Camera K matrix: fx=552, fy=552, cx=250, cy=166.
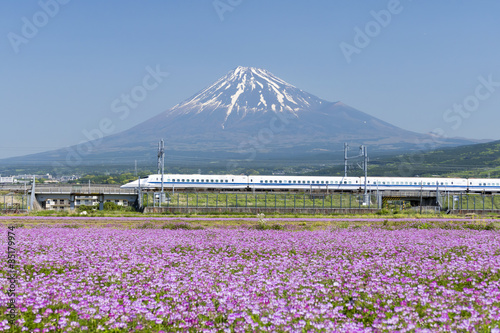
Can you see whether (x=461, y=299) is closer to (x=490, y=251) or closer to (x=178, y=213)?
(x=490, y=251)

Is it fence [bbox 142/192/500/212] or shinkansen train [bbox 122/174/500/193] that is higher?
shinkansen train [bbox 122/174/500/193]

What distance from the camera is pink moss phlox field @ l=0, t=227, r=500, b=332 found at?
27.8ft

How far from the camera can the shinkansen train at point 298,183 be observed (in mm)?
85756

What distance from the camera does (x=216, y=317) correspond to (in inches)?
348

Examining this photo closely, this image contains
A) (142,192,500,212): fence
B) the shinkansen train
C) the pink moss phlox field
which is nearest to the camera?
the pink moss phlox field

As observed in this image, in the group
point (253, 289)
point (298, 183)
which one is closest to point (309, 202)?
point (298, 183)

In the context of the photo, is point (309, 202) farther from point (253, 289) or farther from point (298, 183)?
point (253, 289)

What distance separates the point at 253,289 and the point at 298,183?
80.8 meters

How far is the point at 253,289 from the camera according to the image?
1027 cm

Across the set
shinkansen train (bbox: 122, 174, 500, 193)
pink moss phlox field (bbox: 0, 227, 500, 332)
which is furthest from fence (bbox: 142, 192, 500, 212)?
pink moss phlox field (bbox: 0, 227, 500, 332)

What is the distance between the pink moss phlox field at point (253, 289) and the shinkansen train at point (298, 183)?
6693 cm

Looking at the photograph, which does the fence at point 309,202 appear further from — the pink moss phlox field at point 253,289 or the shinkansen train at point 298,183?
the pink moss phlox field at point 253,289

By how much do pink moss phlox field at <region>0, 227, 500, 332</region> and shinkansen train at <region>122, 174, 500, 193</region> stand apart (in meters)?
66.9

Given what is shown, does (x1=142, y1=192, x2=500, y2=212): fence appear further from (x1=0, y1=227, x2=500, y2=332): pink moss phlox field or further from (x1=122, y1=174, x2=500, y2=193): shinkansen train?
(x1=0, y1=227, x2=500, y2=332): pink moss phlox field
